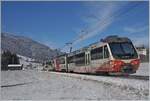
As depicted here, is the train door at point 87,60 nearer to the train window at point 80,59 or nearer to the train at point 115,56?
the train window at point 80,59

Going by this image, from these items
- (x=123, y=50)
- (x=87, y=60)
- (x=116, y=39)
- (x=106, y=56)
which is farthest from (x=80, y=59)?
(x=123, y=50)

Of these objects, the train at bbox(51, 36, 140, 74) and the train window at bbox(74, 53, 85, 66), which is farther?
the train window at bbox(74, 53, 85, 66)

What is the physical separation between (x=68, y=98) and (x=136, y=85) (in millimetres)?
4134

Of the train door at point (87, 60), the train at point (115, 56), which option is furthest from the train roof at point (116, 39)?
the train door at point (87, 60)

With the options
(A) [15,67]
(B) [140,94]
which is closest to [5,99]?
(B) [140,94]

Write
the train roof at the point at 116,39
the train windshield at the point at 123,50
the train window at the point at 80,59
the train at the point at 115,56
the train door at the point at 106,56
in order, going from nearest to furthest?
the train at the point at 115,56, the train windshield at the point at 123,50, the train door at the point at 106,56, the train roof at the point at 116,39, the train window at the point at 80,59

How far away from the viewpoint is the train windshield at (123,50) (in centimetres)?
2364

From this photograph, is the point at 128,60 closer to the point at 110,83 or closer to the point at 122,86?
the point at 110,83

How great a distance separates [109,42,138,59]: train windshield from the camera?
23641 millimetres

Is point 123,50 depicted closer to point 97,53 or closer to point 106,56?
point 106,56

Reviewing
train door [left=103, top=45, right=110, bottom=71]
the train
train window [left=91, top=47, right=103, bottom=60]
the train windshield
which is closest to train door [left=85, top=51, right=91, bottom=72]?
train window [left=91, top=47, right=103, bottom=60]

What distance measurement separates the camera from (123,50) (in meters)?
24.0

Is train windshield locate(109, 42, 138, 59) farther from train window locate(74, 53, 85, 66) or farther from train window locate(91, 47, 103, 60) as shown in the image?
train window locate(74, 53, 85, 66)

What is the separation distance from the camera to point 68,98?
Answer: 37.6ft
